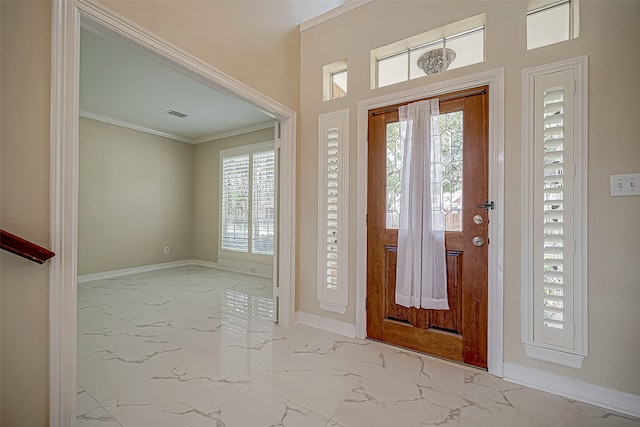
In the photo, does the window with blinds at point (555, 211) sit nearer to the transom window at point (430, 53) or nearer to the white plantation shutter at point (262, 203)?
the transom window at point (430, 53)

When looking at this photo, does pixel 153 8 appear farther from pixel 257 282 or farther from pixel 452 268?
pixel 257 282

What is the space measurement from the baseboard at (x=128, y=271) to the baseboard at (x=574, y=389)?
5616 millimetres

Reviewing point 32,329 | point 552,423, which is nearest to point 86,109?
point 32,329

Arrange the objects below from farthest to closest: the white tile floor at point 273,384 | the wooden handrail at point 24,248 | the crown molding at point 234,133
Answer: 1. the crown molding at point 234,133
2. the white tile floor at point 273,384
3. the wooden handrail at point 24,248

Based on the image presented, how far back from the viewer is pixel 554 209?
1.77 metres

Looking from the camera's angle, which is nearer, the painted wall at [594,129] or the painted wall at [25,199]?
the painted wall at [25,199]

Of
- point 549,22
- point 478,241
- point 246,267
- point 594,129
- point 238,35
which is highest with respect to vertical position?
point 238,35

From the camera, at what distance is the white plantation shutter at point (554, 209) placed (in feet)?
5.65

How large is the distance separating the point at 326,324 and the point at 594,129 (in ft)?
8.16

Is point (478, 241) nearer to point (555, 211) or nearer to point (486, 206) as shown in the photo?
point (486, 206)

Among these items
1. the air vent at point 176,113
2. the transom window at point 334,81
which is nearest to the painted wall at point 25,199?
the transom window at point 334,81

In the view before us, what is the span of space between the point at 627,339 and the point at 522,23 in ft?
6.83

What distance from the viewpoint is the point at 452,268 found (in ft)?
6.96

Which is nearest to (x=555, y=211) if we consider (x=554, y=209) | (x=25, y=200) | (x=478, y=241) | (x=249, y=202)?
(x=554, y=209)
